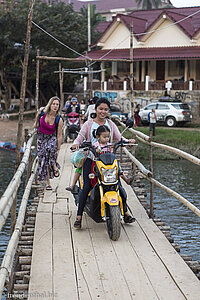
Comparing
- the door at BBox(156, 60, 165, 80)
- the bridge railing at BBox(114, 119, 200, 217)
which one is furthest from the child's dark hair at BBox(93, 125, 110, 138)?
the door at BBox(156, 60, 165, 80)

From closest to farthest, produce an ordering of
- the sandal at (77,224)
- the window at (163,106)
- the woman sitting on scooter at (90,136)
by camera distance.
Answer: the sandal at (77,224), the woman sitting on scooter at (90,136), the window at (163,106)

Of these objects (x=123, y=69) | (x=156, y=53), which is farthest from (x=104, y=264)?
(x=123, y=69)

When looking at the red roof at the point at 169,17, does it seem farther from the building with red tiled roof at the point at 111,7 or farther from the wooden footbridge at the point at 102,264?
the building with red tiled roof at the point at 111,7

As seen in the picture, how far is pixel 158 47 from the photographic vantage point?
35875 millimetres

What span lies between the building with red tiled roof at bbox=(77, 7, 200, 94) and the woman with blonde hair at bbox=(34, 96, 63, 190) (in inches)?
977

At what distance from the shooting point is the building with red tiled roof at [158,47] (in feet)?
111

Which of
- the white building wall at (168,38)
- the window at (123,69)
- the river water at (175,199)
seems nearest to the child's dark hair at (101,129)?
the river water at (175,199)

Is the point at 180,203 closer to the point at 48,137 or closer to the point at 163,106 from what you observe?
the point at 48,137

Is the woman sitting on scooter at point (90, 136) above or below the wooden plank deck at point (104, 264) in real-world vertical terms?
above

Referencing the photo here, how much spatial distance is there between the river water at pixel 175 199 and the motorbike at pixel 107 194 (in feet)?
10.3

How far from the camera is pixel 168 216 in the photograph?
474 inches

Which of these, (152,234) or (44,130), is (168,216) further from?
(152,234)

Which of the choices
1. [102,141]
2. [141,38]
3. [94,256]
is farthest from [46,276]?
[141,38]

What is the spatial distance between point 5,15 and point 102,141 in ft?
96.8
